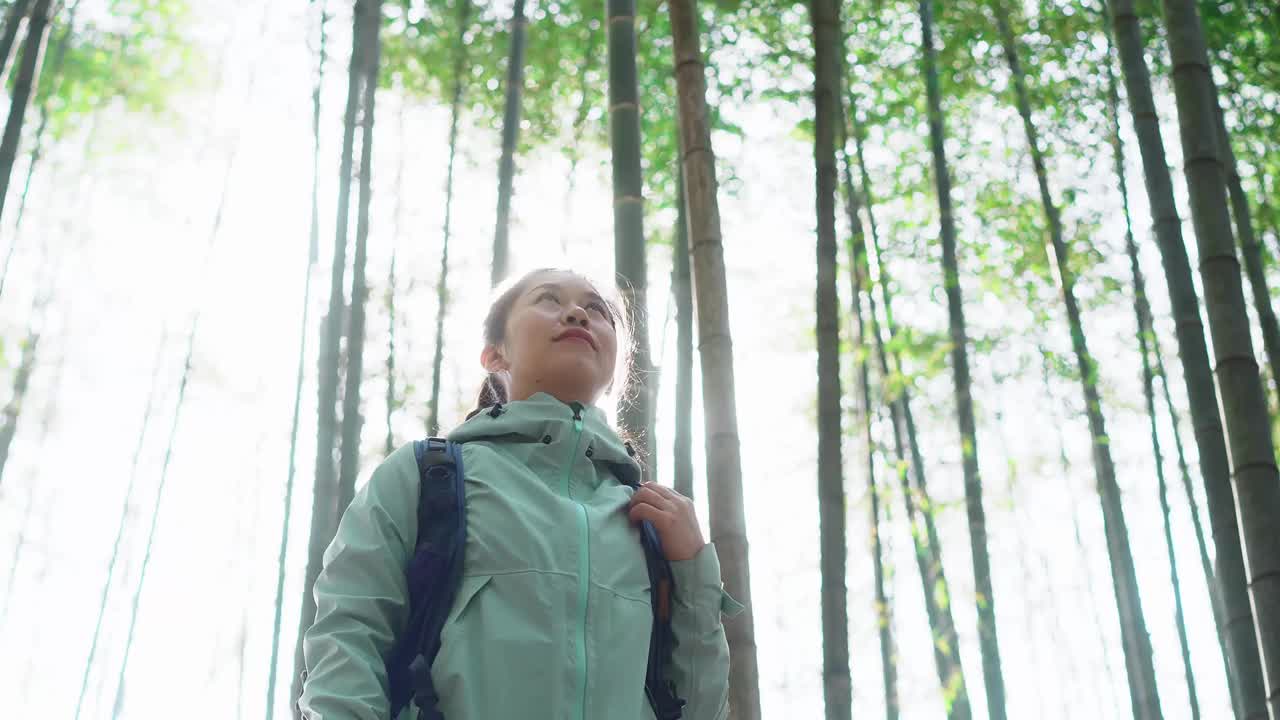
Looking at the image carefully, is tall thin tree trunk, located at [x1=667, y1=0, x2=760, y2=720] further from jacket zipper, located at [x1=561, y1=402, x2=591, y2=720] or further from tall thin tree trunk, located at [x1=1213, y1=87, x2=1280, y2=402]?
tall thin tree trunk, located at [x1=1213, y1=87, x2=1280, y2=402]


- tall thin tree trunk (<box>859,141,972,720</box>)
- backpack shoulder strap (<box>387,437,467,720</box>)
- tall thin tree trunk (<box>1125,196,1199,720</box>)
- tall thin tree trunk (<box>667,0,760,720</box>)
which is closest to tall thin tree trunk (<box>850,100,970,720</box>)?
tall thin tree trunk (<box>859,141,972,720</box>)

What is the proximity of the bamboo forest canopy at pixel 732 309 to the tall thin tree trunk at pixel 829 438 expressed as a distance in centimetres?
1

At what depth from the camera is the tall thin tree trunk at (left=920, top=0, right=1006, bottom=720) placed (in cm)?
376

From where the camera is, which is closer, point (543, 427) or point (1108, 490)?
point (543, 427)

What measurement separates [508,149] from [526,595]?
3.39 meters

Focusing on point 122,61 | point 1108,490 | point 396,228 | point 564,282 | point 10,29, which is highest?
point 122,61

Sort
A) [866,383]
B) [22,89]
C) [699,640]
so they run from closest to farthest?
[699,640] → [22,89] → [866,383]

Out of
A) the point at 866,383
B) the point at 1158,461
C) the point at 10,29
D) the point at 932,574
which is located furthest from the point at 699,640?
the point at 1158,461

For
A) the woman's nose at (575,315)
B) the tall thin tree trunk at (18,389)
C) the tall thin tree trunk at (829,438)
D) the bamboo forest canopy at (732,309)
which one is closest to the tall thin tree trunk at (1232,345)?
the bamboo forest canopy at (732,309)

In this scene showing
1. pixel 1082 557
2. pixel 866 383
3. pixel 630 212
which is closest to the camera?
pixel 630 212

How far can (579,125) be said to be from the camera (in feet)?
19.4

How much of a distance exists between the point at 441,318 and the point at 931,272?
107 inches

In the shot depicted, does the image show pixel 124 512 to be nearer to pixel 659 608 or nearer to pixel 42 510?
pixel 42 510

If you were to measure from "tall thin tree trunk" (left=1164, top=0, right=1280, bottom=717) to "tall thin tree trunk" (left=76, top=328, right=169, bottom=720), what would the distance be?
696 cm
